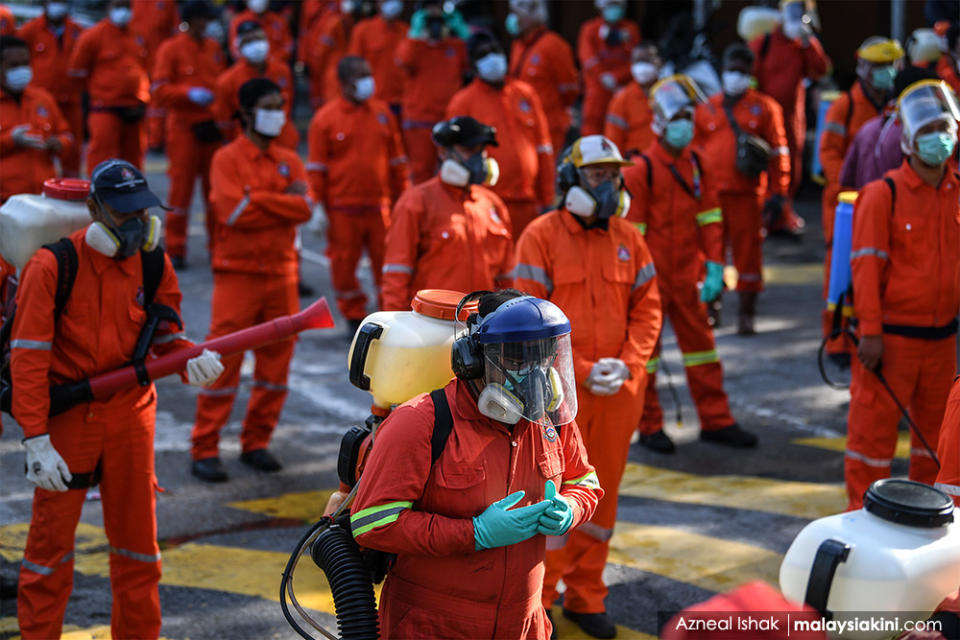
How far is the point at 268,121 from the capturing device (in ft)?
24.9

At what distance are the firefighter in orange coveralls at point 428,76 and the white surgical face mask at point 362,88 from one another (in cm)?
268

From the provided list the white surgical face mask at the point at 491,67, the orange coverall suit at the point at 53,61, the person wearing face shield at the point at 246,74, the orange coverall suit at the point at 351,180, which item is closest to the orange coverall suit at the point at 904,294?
the white surgical face mask at the point at 491,67

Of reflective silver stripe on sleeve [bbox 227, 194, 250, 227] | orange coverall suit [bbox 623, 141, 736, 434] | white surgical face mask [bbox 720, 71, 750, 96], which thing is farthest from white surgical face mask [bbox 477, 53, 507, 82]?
reflective silver stripe on sleeve [bbox 227, 194, 250, 227]

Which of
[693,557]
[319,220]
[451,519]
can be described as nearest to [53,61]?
[319,220]

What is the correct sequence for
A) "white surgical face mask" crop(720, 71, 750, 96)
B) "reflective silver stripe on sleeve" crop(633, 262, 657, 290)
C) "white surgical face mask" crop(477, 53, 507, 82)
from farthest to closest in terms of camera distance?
"white surgical face mask" crop(720, 71, 750, 96) < "white surgical face mask" crop(477, 53, 507, 82) < "reflective silver stripe on sleeve" crop(633, 262, 657, 290)

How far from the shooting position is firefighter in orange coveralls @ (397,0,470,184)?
1261 cm

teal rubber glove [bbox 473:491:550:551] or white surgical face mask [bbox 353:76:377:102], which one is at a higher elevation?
white surgical face mask [bbox 353:76:377:102]

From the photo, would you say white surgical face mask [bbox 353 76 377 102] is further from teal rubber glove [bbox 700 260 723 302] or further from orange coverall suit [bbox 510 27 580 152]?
teal rubber glove [bbox 700 260 723 302]

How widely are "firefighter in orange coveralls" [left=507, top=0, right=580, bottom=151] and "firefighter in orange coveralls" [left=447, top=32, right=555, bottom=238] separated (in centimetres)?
246

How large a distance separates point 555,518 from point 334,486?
13.4ft

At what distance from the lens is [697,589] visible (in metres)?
5.95

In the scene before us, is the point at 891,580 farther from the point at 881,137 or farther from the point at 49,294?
the point at 881,137

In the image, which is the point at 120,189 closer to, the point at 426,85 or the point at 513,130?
the point at 513,130

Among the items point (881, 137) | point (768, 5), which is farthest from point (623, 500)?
point (768, 5)
